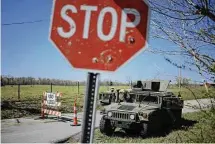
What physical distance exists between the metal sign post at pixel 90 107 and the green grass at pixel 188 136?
3.23m

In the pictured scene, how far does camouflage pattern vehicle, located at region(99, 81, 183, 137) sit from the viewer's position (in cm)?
1166

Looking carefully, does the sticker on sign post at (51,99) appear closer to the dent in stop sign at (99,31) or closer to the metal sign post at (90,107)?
the dent in stop sign at (99,31)

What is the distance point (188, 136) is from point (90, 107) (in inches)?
183

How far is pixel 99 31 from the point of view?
209cm

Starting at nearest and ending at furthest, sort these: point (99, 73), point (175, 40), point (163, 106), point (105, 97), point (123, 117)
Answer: point (99, 73) < point (175, 40) < point (123, 117) < point (163, 106) < point (105, 97)

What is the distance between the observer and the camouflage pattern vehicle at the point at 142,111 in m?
11.7

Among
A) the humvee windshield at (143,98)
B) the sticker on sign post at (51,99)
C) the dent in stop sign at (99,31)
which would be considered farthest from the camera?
the sticker on sign post at (51,99)

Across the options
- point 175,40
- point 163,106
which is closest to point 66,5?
point 175,40

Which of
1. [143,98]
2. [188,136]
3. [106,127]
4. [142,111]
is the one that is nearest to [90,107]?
[188,136]

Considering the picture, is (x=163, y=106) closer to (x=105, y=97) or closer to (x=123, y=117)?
(x=123, y=117)

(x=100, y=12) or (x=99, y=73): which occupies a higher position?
(x=100, y=12)

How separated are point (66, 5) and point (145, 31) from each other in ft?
1.82

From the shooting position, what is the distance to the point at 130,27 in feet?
6.79

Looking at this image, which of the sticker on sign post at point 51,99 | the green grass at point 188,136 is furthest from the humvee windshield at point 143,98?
the sticker on sign post at point 51,99
